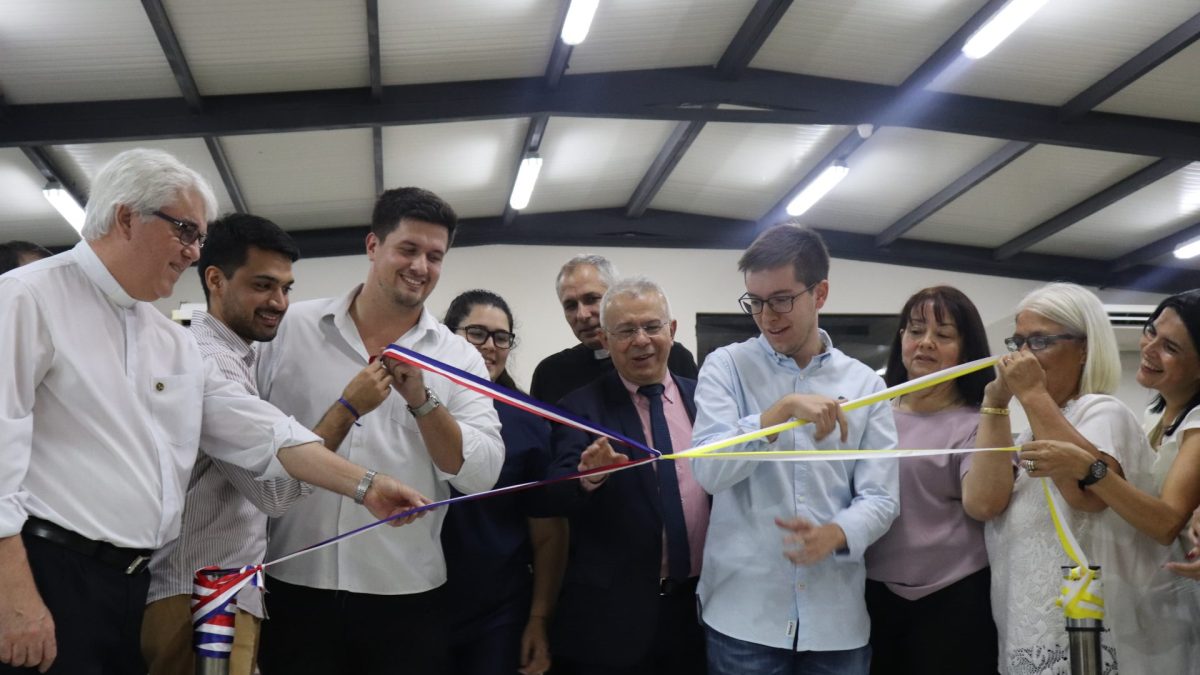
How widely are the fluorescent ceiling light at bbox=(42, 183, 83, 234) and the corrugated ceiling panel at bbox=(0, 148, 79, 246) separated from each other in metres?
0.16

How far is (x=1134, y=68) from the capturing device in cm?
841

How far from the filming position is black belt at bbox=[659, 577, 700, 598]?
2990 millimetres

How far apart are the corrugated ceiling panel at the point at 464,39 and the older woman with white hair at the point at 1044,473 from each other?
563 centimetres

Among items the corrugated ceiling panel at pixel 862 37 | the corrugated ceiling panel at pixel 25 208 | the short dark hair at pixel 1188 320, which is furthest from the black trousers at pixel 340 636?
the corrugated ceiling panel at pixel 25 208

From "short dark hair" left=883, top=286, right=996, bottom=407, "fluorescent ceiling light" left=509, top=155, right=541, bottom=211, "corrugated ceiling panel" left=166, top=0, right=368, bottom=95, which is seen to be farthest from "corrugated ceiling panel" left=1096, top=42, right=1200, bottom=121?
"corrugated ceiling panel" left=166, top=0, right=368, bottom=95

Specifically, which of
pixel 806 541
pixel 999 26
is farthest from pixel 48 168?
pixel 806 541

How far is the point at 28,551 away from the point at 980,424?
238 cm

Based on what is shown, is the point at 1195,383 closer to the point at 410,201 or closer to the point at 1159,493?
the point at 1159,493

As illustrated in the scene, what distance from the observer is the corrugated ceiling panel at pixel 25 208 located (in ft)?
29.1

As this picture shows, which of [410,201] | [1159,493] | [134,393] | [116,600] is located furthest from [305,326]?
[1159,493]

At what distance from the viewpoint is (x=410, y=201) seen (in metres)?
3.00

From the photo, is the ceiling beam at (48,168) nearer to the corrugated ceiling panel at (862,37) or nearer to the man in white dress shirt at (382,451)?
the corrugated ceiling panel at (862,37)

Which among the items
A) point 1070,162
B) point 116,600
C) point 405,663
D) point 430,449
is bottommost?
point 405,663

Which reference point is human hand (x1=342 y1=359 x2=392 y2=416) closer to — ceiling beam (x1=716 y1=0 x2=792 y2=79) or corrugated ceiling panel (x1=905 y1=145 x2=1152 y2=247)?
ceiling beam (x1=716 y1=0 x2=792 y2=79)
